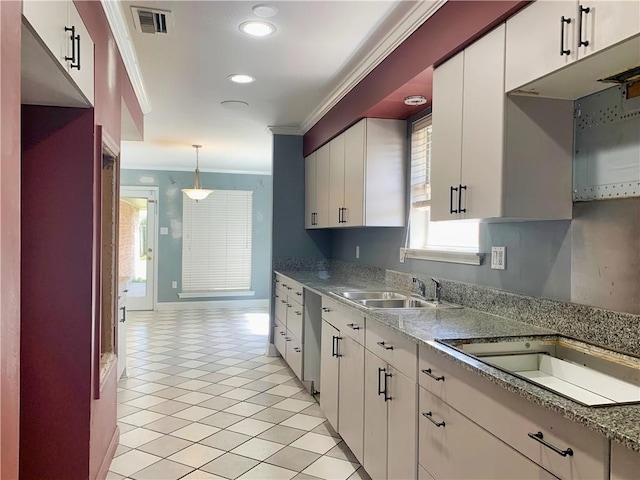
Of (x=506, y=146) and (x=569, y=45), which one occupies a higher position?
(x=569, y=45)

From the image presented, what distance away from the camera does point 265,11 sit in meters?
2.34

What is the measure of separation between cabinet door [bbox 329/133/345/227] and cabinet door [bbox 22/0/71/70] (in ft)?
7.95

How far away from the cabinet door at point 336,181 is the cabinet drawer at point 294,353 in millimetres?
1054

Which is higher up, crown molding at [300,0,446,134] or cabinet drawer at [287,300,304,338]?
crown molding at [300,0,446,134]

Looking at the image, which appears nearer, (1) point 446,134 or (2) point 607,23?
(2) point 607,23

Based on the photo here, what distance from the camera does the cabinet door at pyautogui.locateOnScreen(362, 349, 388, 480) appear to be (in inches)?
85.0

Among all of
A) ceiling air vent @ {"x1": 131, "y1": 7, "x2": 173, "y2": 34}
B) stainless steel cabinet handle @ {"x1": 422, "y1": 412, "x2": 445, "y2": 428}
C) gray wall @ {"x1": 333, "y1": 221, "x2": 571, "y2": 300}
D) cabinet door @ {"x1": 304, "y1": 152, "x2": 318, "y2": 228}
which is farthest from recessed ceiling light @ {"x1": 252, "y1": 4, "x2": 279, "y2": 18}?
cabinet door @ {"x1": 304, "y1": 152, "x2": 318, "y2": 228}

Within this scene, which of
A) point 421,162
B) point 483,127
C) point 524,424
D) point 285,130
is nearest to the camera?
point 524,424

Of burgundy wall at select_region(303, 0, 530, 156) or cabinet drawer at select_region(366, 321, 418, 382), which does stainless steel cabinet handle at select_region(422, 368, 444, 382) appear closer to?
cabinet drawer at select_region(366, 321, 418, 382)

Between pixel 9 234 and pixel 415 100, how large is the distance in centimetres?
230

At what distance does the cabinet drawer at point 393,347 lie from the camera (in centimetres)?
188

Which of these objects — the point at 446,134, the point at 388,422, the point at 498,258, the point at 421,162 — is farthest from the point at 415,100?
the point at 388,422

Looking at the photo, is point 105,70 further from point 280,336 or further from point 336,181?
point 280,336

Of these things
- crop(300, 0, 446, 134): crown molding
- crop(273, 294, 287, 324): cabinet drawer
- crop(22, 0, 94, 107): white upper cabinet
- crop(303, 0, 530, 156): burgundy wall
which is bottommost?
crop(273, 294, 287, 324): cabinet drawer
